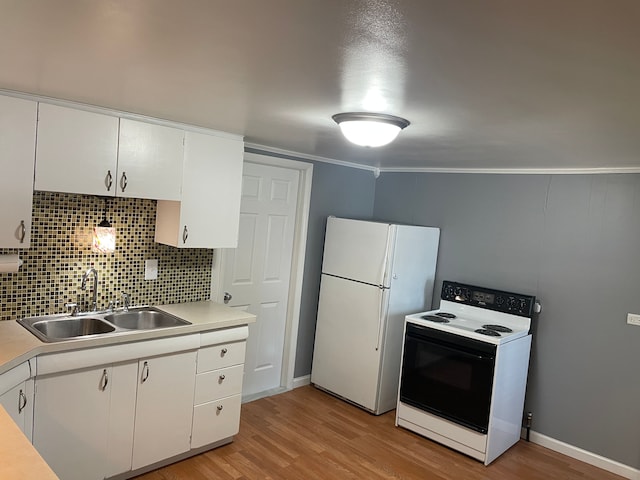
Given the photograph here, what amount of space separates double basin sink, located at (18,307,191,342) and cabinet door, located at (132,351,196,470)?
10.0 inches

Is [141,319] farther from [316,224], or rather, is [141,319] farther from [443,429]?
[443,429]

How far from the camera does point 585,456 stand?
3.66 metres

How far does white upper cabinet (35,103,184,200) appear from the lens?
2.66 m

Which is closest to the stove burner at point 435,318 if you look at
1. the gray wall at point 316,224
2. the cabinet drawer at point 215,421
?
the gray wall at point 316,224

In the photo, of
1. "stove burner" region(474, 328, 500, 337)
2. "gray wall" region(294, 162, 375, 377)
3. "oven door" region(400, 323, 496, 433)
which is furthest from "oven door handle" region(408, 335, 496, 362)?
"gray wall" region(294, 162, 375, 377)

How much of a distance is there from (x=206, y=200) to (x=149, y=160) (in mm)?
476

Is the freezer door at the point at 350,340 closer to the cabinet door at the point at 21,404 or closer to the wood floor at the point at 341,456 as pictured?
the wood floor at the point at 341,456

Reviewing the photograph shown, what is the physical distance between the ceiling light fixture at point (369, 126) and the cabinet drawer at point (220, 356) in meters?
1.70

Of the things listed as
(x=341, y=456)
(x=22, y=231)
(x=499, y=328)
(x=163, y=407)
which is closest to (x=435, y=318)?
(x=499, y=328)

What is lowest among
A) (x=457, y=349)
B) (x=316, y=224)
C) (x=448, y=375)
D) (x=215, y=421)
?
(x=215, y=421)

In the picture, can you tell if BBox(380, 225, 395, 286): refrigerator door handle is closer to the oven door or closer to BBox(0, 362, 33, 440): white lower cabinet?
the oven door

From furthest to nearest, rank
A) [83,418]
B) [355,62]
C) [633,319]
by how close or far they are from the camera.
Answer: [633,319], [83,418], [355,62]

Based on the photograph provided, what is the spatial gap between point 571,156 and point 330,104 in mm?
1835

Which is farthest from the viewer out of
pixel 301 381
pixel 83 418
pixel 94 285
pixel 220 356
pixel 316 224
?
pixel 301 381
